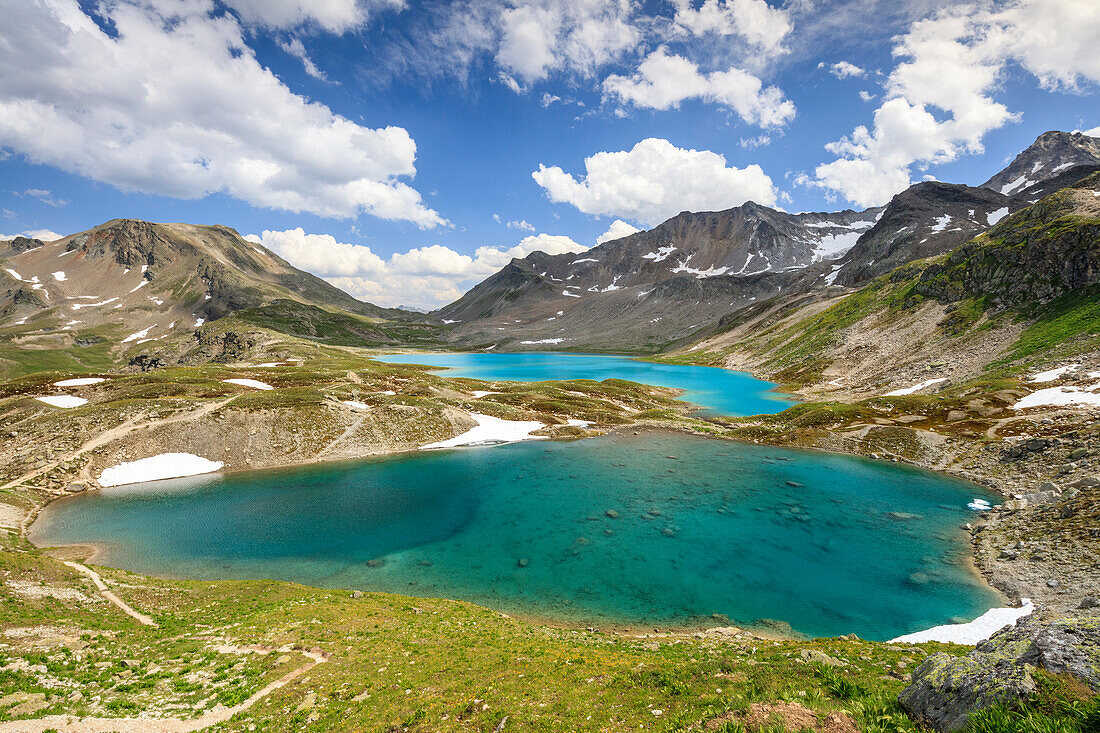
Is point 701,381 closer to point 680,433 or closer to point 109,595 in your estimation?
point 680,433

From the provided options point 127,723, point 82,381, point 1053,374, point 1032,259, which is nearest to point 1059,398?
point 1053,374

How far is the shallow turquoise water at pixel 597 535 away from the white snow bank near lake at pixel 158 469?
3054 millimetres

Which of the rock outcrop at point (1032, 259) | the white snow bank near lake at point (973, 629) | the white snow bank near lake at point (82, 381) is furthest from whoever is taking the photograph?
the rock outcrop at point (1032, 259)

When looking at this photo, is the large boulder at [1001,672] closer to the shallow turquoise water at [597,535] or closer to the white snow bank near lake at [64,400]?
the shallow turquoise water at [597,535]

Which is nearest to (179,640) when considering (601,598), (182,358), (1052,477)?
(601,598)

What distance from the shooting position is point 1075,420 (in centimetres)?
4516

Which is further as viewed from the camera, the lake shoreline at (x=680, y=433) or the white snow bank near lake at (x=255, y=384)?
the white snow bank near lake at (x=255, y=384)

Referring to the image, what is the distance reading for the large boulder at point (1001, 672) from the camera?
9227 millimetres

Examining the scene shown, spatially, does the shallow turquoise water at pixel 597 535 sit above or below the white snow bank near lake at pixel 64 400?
below

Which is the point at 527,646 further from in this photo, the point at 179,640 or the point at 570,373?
the point at 570,373

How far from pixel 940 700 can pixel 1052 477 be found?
1897 inches

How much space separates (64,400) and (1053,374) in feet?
483

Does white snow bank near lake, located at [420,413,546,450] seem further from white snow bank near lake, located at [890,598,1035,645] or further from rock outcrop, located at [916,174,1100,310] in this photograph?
rock outcrop, located at [916,174,1100,310]

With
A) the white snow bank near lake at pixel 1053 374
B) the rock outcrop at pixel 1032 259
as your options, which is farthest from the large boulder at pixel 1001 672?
the rock outcrop at pixel 1032 259
